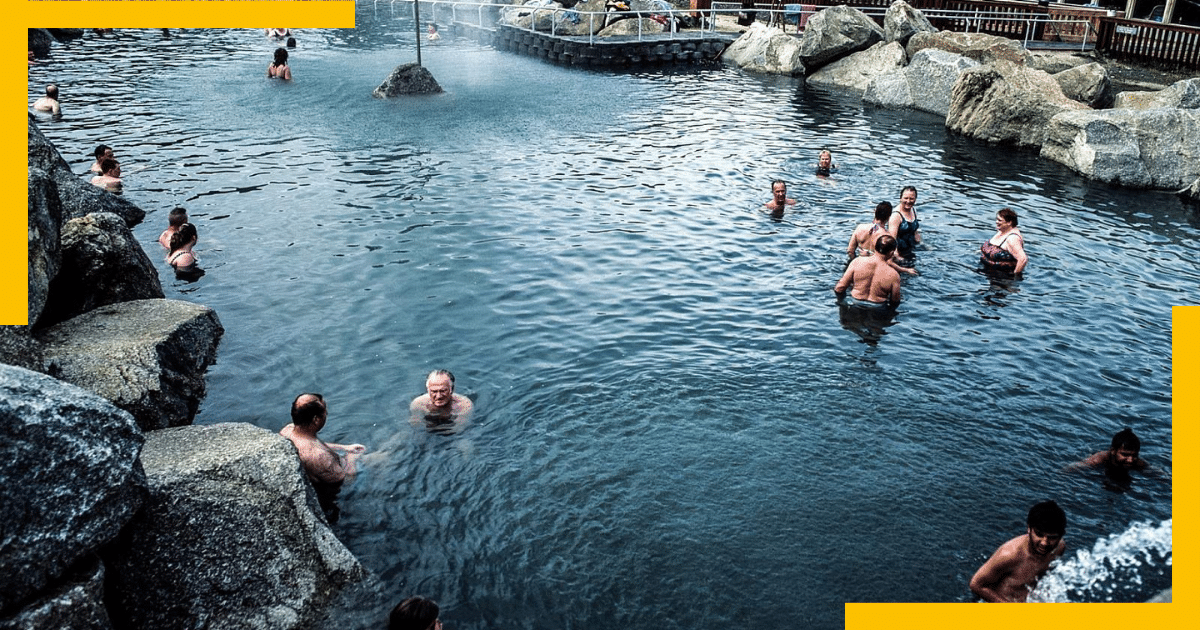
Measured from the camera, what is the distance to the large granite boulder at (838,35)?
30.9m

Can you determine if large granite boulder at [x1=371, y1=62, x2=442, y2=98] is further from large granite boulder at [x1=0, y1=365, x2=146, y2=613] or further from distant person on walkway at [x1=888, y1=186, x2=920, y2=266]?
large granite boulder at [x1=0, y1=365, x2=146, y2=613]

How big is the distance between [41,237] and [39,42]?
30446 mm

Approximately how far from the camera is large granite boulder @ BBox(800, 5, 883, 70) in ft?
101

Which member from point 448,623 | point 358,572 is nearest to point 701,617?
point 448,623

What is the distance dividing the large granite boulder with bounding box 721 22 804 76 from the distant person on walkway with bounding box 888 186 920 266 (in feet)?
63.4

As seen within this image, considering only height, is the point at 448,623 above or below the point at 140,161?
below

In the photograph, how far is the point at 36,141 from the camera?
10312 mm

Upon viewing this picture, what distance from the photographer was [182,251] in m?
13.1

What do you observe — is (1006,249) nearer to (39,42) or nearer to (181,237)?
(181,237)

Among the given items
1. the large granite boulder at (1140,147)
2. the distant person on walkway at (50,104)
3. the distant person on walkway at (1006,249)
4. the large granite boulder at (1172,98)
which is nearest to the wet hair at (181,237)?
the distant person on walkway at (50,104)

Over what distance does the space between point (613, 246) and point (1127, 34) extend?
26.1m

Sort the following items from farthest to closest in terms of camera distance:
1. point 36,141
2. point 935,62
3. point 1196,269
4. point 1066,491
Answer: point 935,62 < point 1196,269 < point 36,141 < point 1066,491

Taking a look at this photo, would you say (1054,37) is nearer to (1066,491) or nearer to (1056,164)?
(1056,164)

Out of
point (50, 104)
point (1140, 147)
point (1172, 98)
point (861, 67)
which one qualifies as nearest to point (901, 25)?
point (861, 67)
